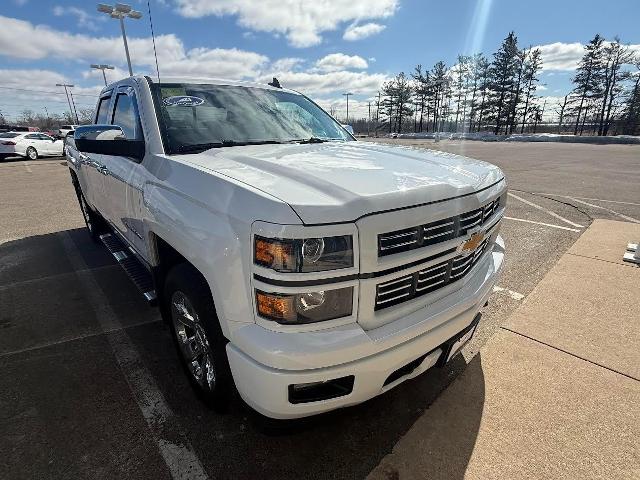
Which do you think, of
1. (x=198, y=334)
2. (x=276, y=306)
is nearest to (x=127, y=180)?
(x=198, y=334)

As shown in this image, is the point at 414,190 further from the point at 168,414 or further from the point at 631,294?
the point at 631,294

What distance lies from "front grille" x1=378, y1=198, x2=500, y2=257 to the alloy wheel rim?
3.42 feet

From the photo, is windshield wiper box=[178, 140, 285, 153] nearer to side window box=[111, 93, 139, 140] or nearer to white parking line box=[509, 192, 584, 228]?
side window box=[111, 93, 139, 140]

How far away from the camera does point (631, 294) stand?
363cm

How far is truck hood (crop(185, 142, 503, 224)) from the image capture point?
1.52 meters

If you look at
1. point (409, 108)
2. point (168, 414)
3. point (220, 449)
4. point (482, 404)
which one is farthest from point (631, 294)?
point (409, 108)

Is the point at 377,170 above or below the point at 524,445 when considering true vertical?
above

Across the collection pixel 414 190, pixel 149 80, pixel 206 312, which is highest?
pixel 149 80

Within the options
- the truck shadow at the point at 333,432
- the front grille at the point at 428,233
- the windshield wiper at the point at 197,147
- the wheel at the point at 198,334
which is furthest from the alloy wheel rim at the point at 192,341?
the front grille at the point at 428,233

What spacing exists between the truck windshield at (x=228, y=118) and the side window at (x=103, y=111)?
1428mm

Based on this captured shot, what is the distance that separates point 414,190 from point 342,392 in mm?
936

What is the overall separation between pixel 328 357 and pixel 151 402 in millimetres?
1507

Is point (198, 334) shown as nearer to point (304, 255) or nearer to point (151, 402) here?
point (151, 402)

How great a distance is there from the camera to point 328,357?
4.95 feet
